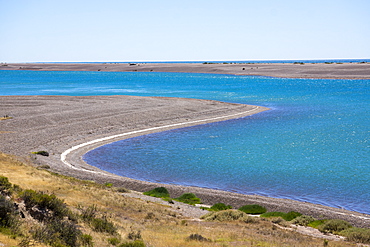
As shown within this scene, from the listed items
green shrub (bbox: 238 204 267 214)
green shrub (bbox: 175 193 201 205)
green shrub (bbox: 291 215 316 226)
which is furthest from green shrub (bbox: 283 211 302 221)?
green shrub (bbox: 175 193 201 205)

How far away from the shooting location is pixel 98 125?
49.9 m

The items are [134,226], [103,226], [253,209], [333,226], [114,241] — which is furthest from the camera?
[253,209]

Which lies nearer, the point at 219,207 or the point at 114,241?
the point at 114,241

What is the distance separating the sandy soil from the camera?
24.2 meters

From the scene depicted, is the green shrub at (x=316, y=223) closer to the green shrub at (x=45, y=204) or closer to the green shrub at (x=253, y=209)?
the green shrub at (x=253, y=209)

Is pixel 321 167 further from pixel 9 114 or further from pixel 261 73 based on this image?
pixel 261 73

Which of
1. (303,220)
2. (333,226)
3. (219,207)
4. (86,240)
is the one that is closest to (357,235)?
(333,226)

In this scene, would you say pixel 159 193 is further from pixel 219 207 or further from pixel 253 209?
pixel 253 209

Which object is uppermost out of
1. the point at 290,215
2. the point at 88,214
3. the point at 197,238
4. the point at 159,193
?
the point at 88,214

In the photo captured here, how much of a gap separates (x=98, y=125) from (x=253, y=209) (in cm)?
3186

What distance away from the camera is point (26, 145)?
38.7 metres

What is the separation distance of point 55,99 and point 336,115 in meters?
48.4

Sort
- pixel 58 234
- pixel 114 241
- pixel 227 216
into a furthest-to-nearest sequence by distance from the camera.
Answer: pixel 227 216 < pixel 114 241 < pixel 58 234

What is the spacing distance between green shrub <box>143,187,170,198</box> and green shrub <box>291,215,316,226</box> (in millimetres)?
8142
